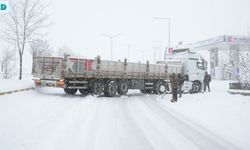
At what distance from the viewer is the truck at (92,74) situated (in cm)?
1767

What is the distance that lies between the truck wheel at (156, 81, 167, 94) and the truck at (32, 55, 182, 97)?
0.72m

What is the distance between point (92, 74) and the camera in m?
18.6

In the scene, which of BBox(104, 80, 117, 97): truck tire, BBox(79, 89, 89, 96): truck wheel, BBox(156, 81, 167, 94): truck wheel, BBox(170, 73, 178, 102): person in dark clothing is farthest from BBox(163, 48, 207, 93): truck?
BBox(79, 89, 89, 96): truck wheel

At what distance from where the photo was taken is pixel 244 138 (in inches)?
307

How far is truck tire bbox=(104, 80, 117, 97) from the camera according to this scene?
19.4 metres

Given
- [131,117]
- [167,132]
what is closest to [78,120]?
[131,117]

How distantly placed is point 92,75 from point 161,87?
22.5 feet

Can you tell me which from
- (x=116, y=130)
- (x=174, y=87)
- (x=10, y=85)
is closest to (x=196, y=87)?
(x=174, y=87)

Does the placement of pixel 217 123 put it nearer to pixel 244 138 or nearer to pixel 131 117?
pixel 244 138

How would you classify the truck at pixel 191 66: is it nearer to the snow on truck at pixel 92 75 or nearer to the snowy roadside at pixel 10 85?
the snow on truck at pixel 92 75

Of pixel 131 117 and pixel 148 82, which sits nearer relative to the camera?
pixel 131 117

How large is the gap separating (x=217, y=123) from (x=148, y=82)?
12.6m

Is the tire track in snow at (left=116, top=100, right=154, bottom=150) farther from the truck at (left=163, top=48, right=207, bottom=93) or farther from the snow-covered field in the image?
the truck at (left=163, top=48, right=207, bottom=93)

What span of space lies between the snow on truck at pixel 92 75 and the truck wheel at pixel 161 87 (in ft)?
2.06
